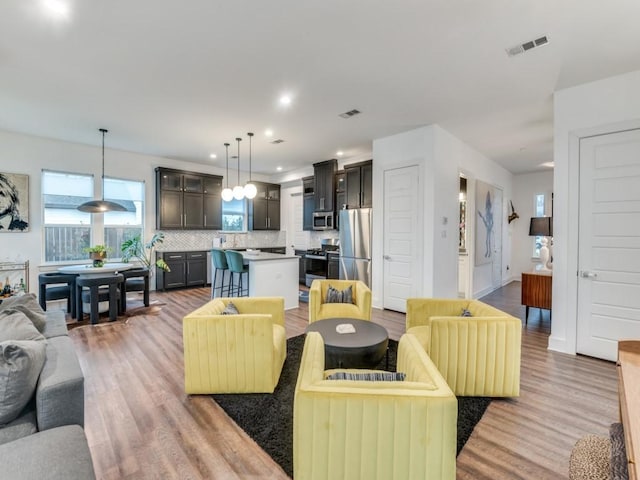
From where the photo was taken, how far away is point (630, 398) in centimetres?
107

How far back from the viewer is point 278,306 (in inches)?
120

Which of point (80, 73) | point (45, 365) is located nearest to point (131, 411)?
point (45, 365)

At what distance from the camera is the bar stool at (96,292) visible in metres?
4.31

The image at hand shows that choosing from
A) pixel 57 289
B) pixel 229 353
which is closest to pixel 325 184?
pixel 229 353

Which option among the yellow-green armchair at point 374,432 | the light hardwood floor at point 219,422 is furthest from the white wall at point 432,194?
the yellow-green armchair at point 374,432

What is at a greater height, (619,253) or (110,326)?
(619,253)

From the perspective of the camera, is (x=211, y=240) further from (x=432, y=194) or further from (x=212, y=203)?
(x=432, y=194)

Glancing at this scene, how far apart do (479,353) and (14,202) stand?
7.13m

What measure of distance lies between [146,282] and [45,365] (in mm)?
3893

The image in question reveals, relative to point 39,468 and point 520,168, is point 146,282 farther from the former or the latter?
point 520,168

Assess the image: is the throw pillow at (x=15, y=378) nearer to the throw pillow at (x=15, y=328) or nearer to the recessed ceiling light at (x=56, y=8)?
the throw pillow at (x=15, y=328)

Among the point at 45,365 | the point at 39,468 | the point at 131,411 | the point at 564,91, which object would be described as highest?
the point at 564,91

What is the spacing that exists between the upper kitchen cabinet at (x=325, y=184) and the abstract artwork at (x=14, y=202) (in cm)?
528

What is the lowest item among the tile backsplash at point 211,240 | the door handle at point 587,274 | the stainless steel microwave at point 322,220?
the door handle at point 587,274
